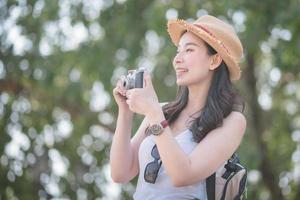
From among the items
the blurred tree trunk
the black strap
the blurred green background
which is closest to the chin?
the black strap

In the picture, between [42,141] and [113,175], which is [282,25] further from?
[113,175]

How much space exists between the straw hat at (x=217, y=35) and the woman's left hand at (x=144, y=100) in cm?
27

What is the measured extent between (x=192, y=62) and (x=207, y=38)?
0.33 ft

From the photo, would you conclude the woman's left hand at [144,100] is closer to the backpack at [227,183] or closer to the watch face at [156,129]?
the watch face at [156,129]

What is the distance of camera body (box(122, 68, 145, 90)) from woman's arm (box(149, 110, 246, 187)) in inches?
5.2

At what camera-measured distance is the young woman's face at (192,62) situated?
2.62 meters

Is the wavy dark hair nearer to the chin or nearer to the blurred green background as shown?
the chin

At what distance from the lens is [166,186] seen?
250 cm

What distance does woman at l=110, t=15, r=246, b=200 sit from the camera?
242 cm

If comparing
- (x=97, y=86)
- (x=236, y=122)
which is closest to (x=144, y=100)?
(x=236, y=122)

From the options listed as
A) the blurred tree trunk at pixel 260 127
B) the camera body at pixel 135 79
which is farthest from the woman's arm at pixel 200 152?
the blurred tree trunk at pixel 260 127

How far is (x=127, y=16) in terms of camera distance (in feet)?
25.1

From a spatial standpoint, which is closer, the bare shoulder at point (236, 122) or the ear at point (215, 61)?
the bare shoulder at point (236, 122)

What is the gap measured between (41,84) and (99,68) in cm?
62
